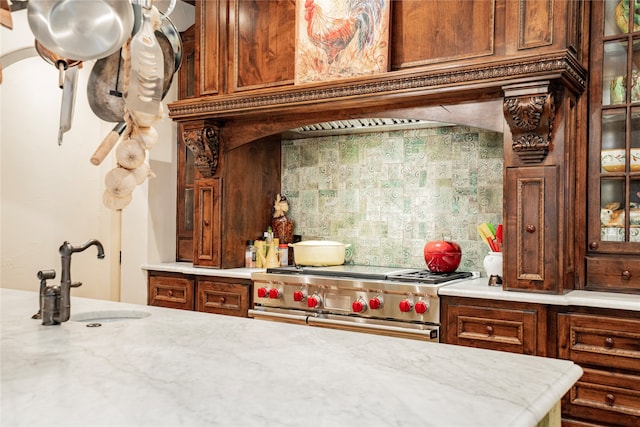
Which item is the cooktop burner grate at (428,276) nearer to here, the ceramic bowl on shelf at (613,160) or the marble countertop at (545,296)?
the marble countertop at (545,296)

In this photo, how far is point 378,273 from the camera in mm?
3381

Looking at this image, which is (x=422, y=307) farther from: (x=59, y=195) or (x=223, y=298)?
(x=59, y=195)

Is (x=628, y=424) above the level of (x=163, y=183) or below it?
below

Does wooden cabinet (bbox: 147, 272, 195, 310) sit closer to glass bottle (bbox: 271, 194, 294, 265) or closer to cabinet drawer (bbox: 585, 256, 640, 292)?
glass bottle (bbox: 271, 194, 294, 265)

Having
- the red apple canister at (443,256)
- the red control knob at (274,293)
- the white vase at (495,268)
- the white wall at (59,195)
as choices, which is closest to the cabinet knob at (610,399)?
the white vase at (495,268)

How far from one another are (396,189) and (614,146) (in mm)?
1386

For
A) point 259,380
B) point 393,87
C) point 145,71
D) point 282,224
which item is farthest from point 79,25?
point 282,224

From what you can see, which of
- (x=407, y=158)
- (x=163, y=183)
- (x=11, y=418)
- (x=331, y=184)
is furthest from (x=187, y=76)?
(x=11, y=418)

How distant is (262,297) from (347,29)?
1.74 meters

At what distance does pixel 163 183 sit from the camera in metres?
4.51

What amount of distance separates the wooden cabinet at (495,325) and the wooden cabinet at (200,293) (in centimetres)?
140

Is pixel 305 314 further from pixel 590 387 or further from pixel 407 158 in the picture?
pixel 590 387

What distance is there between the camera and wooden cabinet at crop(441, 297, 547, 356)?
2756 mm

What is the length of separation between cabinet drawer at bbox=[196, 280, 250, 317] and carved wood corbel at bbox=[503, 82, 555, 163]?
1.94 m
